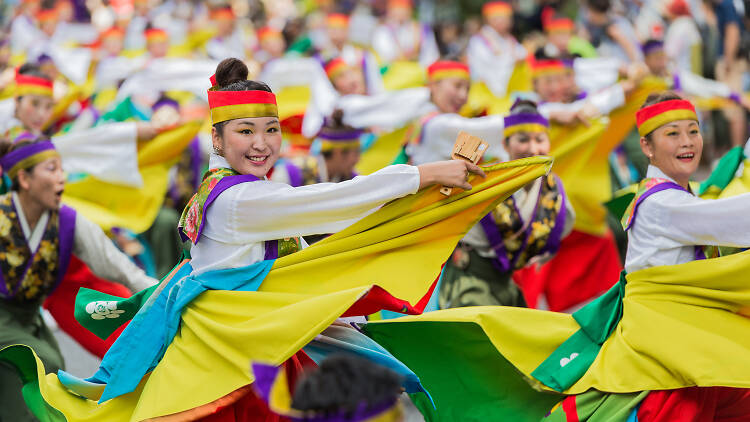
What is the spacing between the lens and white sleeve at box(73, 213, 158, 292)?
4406 mm

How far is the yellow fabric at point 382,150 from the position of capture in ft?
23.6

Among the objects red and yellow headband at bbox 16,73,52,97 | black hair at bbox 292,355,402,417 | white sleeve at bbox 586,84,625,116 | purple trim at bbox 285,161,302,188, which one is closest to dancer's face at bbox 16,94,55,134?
red and yellow headband at bbox 16,73,52,97

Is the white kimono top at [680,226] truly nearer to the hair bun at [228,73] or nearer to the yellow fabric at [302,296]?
the yellow fabric at [302,296]

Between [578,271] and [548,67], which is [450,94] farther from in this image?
[578,271]

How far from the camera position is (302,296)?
10.6 feet

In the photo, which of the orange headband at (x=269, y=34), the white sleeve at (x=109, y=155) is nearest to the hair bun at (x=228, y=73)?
the white sleeve at (x=109, y=155)

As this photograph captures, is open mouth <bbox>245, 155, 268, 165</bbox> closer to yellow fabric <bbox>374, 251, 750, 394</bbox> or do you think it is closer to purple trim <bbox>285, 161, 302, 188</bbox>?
yellow fabric <bbox>374, 251, 750, 394</bbox>

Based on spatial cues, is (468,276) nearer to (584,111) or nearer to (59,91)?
(584,111)

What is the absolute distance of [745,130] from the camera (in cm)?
1066

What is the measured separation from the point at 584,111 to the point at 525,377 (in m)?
2.46

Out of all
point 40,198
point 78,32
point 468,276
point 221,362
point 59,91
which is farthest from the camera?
point 78,32

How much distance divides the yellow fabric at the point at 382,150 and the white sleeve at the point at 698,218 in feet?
11.9

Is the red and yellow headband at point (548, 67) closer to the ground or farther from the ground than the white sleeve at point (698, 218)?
farther from the ground

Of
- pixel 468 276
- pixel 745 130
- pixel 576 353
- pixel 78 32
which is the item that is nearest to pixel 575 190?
pixel 468 276
